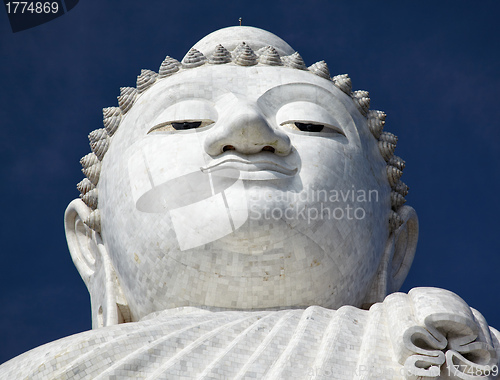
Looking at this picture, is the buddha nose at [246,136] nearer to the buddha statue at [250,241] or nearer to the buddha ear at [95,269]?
the buddha statue at [250,241]

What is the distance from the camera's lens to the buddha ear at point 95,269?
8.27 meters

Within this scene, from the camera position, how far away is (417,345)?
6.16 meters

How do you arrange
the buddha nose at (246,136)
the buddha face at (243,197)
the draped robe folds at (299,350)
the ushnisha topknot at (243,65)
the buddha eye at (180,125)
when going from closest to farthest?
the draped robe folds at (299,350), the buddha face at (243,197), the buddha nose at (246,136), the buddha eye at (180,125), the ushnisha topknot at (243,65)

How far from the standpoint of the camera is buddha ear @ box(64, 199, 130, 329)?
27.1 feet

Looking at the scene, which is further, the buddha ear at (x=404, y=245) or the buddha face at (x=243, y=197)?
the buddha ear at (x=404, y=245)

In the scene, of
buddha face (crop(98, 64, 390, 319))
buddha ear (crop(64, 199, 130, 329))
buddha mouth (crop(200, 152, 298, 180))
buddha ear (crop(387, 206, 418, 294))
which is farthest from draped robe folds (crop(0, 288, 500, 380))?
buddha ear (crop(387, 206, 418, 294))

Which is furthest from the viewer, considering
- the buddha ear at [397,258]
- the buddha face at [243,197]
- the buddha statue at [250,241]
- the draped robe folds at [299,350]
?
the buddha ear at [397,258]

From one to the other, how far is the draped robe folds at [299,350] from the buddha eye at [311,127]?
2244 millimetres

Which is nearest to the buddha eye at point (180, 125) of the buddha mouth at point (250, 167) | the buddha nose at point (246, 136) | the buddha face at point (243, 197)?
the buddha face at point (243, 197)

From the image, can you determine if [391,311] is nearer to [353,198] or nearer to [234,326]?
[234,326]

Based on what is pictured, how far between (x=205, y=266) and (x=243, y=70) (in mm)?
2205

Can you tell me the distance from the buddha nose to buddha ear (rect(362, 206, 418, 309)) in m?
1.57

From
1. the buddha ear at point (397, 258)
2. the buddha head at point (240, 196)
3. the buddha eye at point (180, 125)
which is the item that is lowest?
the buddha ear at point (397, 258)

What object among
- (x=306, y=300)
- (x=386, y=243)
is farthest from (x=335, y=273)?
(x=386, y=243)
